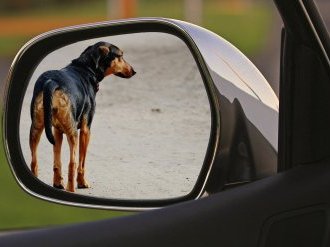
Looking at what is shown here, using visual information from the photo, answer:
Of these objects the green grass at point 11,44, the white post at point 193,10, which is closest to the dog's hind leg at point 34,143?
the green grass at point 11,44

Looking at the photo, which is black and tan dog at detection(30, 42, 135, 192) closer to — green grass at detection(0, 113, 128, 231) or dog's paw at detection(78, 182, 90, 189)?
dog's paw at detection(78, 182, 90, 189)

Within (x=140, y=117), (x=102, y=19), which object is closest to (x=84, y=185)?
(x=140, y=117)

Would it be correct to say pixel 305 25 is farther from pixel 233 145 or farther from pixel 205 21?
pixel 205 21

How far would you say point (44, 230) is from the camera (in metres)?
1.37

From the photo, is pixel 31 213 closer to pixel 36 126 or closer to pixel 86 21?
pixel 36 126

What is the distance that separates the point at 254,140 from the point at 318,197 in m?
0.12

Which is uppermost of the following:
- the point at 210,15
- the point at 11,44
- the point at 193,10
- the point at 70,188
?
the point at 70,188

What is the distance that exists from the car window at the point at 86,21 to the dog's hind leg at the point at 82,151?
0.08m

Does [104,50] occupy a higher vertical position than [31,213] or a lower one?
higher

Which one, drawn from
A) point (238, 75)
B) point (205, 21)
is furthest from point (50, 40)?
point (205, 21)

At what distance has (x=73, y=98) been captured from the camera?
51.3 inches

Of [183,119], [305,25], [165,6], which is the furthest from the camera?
[165,6]

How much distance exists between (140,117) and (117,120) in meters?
0.03

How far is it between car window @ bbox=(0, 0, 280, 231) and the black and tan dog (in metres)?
0.14
